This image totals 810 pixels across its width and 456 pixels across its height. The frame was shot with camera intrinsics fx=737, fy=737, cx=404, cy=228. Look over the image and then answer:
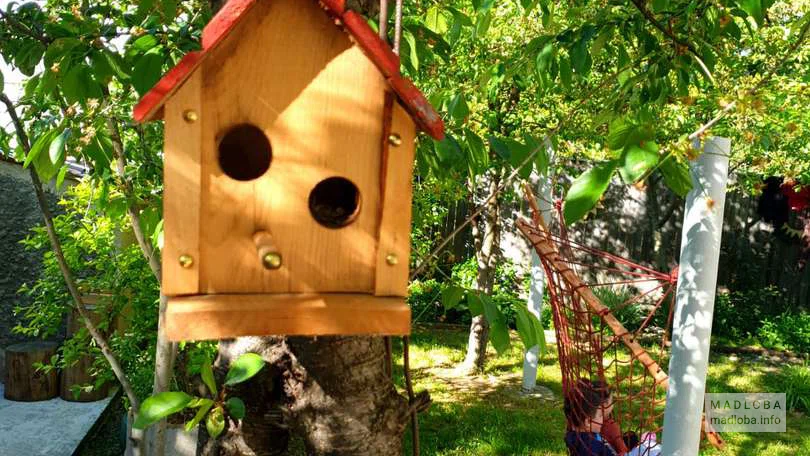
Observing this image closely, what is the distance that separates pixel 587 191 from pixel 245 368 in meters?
0.67

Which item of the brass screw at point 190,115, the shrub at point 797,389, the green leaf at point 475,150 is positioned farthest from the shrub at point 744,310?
the brass screw at point 190,115

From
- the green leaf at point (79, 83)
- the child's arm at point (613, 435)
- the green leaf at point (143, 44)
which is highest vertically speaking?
the green leaf at point (143, 44)

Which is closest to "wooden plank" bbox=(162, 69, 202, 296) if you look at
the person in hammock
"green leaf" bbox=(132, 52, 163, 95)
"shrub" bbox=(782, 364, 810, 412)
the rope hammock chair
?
"green leaf" bbox=(132, 52, 163, 95)

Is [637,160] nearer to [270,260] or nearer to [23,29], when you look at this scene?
[270,260]

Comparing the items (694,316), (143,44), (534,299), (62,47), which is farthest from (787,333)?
(62,47)

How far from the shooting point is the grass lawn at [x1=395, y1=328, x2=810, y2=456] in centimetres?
447

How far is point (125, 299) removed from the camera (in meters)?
3.74

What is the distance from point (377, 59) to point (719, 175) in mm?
1486

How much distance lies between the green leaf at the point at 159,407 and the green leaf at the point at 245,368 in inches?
3.4

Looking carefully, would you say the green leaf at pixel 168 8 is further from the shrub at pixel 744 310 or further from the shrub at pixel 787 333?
the shrub at pixel 787 333

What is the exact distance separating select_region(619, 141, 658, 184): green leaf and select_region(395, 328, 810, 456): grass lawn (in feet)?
11.4

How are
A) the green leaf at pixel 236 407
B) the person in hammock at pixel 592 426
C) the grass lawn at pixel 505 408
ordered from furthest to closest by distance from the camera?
the grass lawn at pixel 505 408, the person in hammock at pixel 592 426, the green leaf at pixel 236 407

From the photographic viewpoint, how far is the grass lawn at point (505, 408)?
4469mm

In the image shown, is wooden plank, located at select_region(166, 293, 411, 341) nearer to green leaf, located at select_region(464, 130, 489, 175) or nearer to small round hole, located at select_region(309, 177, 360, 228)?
small round hole, located at select_region(309, 177, 360, 228)
